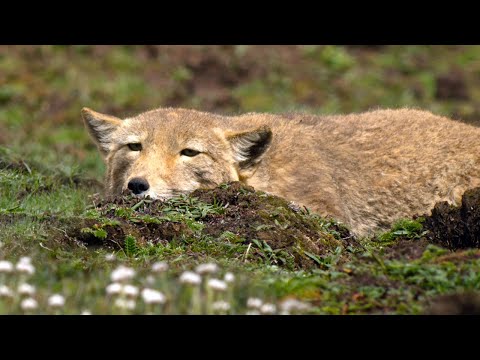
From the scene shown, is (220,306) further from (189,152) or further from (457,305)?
(189,152)

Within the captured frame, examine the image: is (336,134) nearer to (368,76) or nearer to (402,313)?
(402,313)

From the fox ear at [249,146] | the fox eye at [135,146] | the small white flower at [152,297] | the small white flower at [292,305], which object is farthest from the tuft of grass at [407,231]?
the small white flower at [152,297]

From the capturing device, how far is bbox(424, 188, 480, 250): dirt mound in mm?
9844

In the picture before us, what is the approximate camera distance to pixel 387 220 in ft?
39.0

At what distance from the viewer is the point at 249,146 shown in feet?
36.0

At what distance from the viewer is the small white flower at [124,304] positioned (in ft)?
20.0

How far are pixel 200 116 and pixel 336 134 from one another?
198cm

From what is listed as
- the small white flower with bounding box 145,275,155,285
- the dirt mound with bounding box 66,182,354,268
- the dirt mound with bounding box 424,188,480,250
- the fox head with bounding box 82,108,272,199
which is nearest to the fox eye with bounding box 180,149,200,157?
the fox head with bounding box 82,108,272,199

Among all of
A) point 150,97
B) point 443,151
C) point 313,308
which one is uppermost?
point 150,97

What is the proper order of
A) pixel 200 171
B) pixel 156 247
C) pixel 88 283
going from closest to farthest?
pixel 88 283 < pixel 156 247 < pixel 200 171

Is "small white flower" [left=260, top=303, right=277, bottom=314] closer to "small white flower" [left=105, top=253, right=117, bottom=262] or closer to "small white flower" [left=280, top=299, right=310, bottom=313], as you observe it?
"small white flower" [left=280, top=299, right=310, bottom=313]

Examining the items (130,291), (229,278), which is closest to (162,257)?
(229,278)

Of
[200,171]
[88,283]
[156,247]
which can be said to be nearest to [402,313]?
[88,283]

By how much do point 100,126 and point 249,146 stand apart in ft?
6.45
